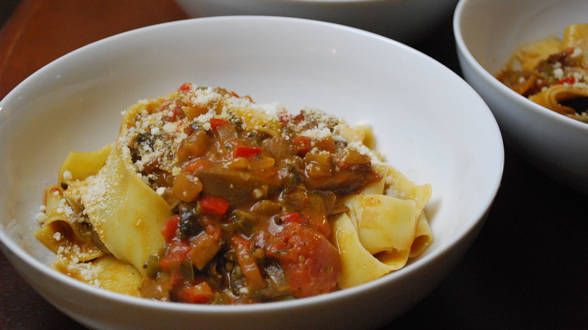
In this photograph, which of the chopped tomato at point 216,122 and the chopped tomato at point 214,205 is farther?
the chopped tomato at point 216,122

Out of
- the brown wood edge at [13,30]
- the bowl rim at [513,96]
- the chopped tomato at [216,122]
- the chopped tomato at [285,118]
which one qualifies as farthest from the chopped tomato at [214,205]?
the brown wood edge at [13,30]

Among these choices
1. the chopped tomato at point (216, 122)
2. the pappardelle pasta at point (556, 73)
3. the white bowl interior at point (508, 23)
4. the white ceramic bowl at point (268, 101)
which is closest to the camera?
the white ceramic bowl at point (268, 101)

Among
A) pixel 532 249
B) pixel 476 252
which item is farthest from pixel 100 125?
pixel 532 249

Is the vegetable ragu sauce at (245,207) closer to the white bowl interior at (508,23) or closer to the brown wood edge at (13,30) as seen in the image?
the white bowl interior at (508,23)

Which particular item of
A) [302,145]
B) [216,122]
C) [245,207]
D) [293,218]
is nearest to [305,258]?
[293,218]

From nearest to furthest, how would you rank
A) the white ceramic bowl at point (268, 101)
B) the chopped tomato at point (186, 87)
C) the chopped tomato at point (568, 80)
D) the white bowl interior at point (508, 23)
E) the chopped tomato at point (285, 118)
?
1. the white ceramic bowl at point (268, 101)
2. the chopped tomato at point (285, 118)
3. the chopped tomato at point (186, 87)
4. the chopped tomato at point (568, 80)
5. the white bowl interior at point (508, 23)

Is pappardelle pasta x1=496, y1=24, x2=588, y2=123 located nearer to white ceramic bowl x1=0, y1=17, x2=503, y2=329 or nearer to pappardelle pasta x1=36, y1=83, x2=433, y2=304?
white ceramic bowl x1=0, y1=17, x2=503, y2=329

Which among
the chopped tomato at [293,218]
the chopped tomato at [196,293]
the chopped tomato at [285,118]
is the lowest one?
the chopped tomato at [196,293]

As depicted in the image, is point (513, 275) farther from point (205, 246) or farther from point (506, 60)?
point (506, 60)

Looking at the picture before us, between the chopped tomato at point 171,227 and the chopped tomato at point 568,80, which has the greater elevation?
the chopped tomato at point 171,227
